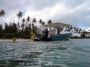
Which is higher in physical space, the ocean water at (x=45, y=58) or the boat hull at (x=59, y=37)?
the boat hull at (x=59, y=37)

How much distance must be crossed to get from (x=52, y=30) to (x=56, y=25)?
5.20m

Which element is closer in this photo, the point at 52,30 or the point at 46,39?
the point at 46,39

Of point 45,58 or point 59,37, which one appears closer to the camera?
point 45,58

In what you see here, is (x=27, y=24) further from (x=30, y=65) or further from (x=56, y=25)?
(x=30, y=65)

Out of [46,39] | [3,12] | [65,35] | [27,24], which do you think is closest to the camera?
[46,39]

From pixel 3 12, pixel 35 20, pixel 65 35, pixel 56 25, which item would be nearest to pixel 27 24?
pixel 35 20

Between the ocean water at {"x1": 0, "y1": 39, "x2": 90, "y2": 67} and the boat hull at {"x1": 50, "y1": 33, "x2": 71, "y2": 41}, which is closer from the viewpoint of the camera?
the ocean water at {"x1": 0, "y1": 39, "x2": 90, "y2": 67}

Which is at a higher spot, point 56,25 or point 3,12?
point 3,12

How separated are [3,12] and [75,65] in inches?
Result: 5168

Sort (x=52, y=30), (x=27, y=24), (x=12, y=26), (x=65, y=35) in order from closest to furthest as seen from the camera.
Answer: (x=65, y=35) → (x=52, y=30) → (x=12, y=26) → (x=27, y=24)

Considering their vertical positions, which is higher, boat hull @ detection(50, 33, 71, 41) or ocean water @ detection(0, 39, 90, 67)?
boat hull @ detection(50, 33, 71, 41)

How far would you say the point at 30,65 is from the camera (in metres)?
13.8

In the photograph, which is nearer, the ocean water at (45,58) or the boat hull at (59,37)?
the ocean water at (45,58)

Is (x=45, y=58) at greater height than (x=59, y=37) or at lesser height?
lesser
